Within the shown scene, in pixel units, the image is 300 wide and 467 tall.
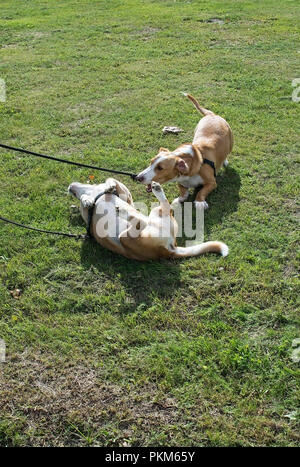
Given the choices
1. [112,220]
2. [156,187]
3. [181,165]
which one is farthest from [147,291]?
[181,165]

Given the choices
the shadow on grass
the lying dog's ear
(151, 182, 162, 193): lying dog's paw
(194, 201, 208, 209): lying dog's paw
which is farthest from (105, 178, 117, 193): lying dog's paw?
(194, 201, 208, 209): lying dog's paw

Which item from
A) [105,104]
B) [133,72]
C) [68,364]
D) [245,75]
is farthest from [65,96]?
[68,364]

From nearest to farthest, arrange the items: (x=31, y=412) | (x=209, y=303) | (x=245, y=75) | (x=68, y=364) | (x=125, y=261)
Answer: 1. (x=31, y=412)
2. (x=68, y=364)
3. (x=209, y=303)
4. (x=125, y=261)
5. (x=245, y=75)

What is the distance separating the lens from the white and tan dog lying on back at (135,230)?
4.26m

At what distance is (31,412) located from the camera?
3074 millimetres

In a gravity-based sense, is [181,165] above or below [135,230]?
above

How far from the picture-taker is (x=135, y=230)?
4.36 m

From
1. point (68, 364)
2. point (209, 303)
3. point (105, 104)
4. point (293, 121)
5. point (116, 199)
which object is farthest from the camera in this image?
point (105, 104)

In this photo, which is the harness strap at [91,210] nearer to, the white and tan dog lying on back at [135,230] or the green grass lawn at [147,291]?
the white and tan dog lying on back at [135,230]

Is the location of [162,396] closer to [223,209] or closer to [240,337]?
[240,337]

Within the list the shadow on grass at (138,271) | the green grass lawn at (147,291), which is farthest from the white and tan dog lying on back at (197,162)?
the shadow on grass at (138,271)

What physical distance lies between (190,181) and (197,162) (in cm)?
25

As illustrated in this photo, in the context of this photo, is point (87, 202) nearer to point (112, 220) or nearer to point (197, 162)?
point (112, 220)

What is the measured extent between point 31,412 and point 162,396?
929 mm
